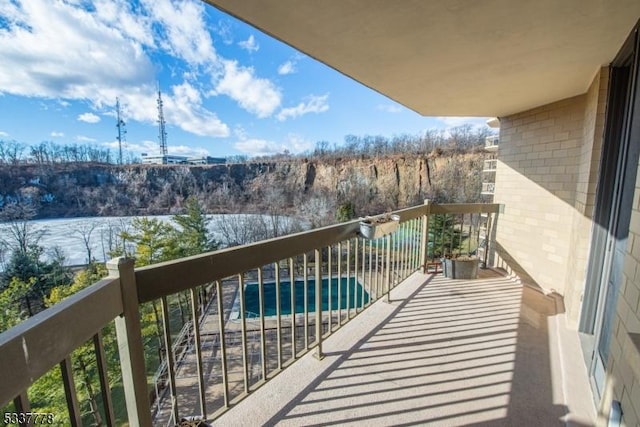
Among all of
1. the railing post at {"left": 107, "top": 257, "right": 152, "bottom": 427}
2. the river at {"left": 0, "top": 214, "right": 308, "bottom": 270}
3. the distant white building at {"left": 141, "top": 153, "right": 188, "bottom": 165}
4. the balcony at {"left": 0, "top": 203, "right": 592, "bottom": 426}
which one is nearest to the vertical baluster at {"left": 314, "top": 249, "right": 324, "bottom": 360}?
the balcony at {"left": 0, "top": 203, "right": 592, "bottom": 426}

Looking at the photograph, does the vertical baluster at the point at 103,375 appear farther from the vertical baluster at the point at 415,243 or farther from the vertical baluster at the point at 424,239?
the vertical baluster at the point at 424,239

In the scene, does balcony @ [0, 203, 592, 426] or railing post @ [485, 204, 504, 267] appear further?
railing post @ [485, 204, 504, 267]

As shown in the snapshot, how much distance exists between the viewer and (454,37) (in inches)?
72.3

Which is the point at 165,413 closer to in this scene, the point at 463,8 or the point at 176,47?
the point at 463,8

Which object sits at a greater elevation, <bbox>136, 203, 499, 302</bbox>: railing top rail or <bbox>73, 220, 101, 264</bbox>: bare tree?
<bbox>136, 203, 499, 302</bbox>: railing top rail

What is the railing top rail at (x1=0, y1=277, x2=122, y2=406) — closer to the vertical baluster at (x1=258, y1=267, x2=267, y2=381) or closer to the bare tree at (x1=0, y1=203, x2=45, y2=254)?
the vertical baluster at (x1=258, y1=267, x2=267, y2=381)

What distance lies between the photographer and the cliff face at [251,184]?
23406 millimetres

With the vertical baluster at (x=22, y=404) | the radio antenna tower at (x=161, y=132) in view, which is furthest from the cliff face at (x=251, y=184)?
the vertical baluster at (x=22, y=404)

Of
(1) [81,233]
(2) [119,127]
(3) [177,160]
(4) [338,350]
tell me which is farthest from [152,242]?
(3) [177,160]

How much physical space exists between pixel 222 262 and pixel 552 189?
4096 mm

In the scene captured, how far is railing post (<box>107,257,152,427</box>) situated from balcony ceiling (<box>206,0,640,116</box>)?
1.43 m

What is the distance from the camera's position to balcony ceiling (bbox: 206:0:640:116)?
4.95 feet

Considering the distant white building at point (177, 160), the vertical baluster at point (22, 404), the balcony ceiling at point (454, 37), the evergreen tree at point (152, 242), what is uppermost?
the distant white building at point (177, 160)

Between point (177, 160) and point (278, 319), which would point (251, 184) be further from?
point (278, 319)
